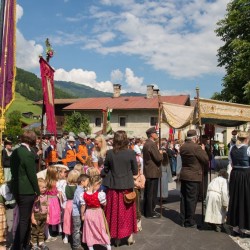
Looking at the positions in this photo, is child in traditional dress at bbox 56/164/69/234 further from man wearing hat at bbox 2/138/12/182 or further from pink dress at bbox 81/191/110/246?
man wearing hat at bbox 2/138/12/182

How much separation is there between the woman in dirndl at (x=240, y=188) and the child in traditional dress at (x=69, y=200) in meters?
2.87

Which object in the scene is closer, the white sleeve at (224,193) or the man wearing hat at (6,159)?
the white sleeve at (224,193)

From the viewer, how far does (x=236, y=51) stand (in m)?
25.3

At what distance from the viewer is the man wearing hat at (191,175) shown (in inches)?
274

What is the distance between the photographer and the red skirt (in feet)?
18.9

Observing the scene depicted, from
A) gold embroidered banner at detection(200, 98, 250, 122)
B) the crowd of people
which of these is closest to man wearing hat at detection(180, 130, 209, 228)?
the crowd of people

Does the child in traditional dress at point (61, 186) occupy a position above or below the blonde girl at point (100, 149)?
below

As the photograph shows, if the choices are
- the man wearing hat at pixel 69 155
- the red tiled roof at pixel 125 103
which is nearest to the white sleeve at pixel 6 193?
the man wearing hat at pixel 69 155

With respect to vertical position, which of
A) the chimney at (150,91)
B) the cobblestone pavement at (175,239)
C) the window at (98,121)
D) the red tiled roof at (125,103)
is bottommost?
the cobblestone pavement at (175,239)

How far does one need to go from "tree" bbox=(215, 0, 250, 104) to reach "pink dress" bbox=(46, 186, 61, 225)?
60.9ft

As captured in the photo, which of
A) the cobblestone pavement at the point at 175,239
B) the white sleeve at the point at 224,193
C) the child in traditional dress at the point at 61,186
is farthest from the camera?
the white sleeve at the point at 224,193

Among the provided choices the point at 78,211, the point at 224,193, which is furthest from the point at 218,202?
the point at 78,211

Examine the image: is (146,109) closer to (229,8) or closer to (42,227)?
(229,8)

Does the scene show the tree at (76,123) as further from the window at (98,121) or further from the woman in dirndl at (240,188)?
the woman in dirndl at (240,188)
